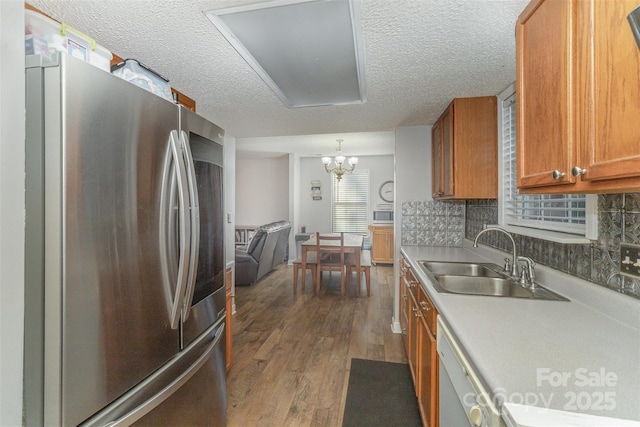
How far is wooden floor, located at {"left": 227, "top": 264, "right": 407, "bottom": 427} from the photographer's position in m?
1.91

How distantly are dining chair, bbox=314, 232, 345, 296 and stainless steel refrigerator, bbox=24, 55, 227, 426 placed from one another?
305 centimetres

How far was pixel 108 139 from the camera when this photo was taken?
88 centimetres

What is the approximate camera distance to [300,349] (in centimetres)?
267

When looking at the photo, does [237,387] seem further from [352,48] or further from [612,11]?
[612,11]

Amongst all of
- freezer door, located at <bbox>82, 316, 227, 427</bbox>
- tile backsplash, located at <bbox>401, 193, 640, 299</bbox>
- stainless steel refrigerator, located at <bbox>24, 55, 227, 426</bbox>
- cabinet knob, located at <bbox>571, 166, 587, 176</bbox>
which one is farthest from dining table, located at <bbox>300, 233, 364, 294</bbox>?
cabinet knob, located at <bbox>571, 166, 587, 176</bbox>

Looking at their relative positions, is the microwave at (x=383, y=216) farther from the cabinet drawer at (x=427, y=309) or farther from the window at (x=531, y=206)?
the cabinet drawer at (x=427, y=309)

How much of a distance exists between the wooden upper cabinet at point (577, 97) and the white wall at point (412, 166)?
185cm

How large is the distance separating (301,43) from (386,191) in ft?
17.6

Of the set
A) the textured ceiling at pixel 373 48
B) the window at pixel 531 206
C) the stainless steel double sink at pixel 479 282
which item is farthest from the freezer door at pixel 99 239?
the window at pixel 531 206

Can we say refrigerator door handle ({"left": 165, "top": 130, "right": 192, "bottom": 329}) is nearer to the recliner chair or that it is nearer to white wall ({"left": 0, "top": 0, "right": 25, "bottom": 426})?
white wall ({"left": 0, "top": 0, "right": 25, "bottom": 426})

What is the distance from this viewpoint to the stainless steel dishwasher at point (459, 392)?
775 millimetres

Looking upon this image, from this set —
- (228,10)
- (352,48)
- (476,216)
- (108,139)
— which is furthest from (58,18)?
(476,216)

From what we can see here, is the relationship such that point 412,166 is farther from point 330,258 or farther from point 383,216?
point 383,216

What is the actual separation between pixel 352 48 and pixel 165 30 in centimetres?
94
